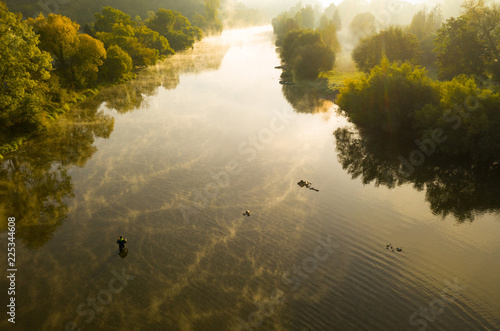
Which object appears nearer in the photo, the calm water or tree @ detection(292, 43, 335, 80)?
the calm water

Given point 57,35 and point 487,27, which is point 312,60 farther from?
point 57,35

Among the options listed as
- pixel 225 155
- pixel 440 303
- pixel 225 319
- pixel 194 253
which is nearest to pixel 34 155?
pixel 225 155

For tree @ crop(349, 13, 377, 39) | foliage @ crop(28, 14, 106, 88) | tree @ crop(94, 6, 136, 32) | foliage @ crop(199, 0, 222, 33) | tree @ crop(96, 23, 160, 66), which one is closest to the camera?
foliage @ crop(28, 14, 106, 88)

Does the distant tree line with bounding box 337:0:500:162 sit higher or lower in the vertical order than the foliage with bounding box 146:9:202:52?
lower

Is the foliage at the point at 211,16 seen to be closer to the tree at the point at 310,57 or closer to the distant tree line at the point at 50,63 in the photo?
the distant tree line at the point at 50,63

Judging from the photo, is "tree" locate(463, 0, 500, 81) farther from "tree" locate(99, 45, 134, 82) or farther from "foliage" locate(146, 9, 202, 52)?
"foliage" locate(146, 9, 202, 52)

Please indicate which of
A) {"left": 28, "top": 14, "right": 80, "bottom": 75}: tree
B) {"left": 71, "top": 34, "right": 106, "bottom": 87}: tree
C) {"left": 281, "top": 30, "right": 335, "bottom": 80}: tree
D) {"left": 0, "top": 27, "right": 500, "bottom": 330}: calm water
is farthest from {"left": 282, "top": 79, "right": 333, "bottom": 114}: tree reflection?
{"left": 28, "top": 14, "right": 80, "bottom": 75}: tree

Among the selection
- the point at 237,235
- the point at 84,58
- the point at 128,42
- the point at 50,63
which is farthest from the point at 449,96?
the point at 128,42
